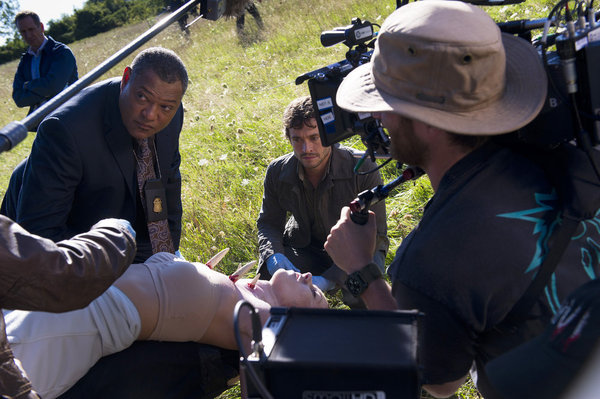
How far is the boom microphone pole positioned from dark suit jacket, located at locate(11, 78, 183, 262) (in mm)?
733

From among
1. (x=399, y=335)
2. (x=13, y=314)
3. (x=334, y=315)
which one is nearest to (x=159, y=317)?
(x=13, y=314)

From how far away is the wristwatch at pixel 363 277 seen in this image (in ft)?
6.54

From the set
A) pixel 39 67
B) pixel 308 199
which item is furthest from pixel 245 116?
pixel 308 199

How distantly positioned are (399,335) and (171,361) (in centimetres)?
127

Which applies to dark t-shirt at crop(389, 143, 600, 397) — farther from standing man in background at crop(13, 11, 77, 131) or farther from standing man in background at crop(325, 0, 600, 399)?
standing man in background at crop(13, 11, 77, 131)

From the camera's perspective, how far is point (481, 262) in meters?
1.55

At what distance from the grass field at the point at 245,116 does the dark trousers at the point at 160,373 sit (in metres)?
0.68

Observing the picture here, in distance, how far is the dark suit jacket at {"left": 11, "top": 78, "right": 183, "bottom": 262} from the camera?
2924 mm

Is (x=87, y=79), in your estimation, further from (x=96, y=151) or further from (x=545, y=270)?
(x=545, y=270)

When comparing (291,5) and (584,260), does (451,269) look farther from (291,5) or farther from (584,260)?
(291,5)

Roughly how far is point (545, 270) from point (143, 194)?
2281mm

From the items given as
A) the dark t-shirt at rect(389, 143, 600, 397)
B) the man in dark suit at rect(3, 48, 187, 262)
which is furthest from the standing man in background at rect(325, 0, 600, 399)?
the man in dark suit at rect(3, 48, 187, 262)

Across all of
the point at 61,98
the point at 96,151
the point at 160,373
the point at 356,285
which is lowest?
the point at 160,373

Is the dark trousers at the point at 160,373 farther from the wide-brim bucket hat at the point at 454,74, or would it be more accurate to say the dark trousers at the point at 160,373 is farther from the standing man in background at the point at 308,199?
the wide-brim bucket hat at the point at 454,74
